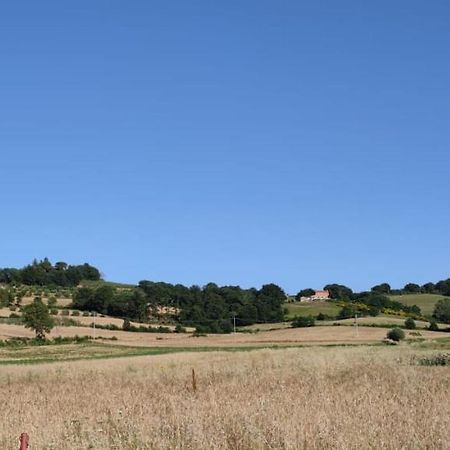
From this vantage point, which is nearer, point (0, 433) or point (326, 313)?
point (0, 433)

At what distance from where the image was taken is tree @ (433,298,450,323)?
463ft

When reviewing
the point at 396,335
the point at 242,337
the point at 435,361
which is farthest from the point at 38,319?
the point at 435,361

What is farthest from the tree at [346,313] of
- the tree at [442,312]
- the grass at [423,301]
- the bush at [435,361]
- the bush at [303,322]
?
the bush at [435,361]

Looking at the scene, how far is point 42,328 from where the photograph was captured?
102000mm

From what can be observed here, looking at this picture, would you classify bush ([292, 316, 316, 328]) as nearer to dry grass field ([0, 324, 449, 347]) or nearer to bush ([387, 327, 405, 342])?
dry grass field ([0, 324, 449, 347])

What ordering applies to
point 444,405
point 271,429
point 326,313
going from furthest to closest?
point 326,313 < point 444,405 < point 271,429

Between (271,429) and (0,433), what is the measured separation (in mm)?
4201

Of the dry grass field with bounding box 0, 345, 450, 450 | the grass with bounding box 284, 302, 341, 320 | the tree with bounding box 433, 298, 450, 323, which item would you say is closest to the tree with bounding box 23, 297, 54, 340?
the grass with bounding box 284, 302, 341, 320

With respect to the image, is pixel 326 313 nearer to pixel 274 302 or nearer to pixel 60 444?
pixel 274 302

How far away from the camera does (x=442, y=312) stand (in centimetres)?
14500

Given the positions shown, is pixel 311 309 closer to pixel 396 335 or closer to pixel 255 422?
pixel 396 335

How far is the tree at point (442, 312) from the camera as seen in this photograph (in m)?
141

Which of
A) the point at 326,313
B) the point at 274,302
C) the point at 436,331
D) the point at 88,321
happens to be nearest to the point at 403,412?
the point at 436,331

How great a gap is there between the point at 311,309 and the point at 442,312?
88.6 ft
